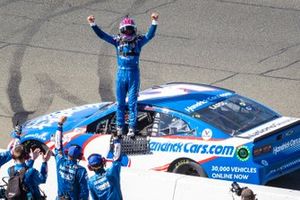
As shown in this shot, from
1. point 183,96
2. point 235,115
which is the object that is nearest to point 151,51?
point 183,96

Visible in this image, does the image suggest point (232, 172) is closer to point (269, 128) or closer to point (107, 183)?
point (269, 128)

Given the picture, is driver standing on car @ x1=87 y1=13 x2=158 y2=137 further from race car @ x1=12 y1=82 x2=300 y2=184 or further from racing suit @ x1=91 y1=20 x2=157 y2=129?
race car @ x1=12 y1=82 x2=300 y2=184

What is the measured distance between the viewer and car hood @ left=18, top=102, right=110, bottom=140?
14461 millimetres

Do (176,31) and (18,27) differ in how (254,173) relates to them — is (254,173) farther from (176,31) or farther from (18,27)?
(18,27)

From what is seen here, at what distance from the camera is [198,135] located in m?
13.5

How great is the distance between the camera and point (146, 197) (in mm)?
12922

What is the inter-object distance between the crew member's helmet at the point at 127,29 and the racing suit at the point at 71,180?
3.29 meters

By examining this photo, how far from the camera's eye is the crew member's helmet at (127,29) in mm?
14289

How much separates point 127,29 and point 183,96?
1.25 m

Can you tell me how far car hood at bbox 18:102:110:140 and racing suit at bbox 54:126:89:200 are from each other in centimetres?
287

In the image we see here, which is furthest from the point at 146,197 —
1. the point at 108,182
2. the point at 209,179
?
the point at 108,182

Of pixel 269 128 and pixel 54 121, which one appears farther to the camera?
pixel 54 121

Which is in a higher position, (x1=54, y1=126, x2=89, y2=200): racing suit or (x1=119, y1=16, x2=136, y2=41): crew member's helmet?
(x1=119, y1=16, x2=136, y2=41): crew member's helmet

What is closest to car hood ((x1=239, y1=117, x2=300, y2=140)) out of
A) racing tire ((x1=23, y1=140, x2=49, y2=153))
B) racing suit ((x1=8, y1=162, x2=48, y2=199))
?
racing tire ((x1=23, y1=140, x2=49, y2=153))
